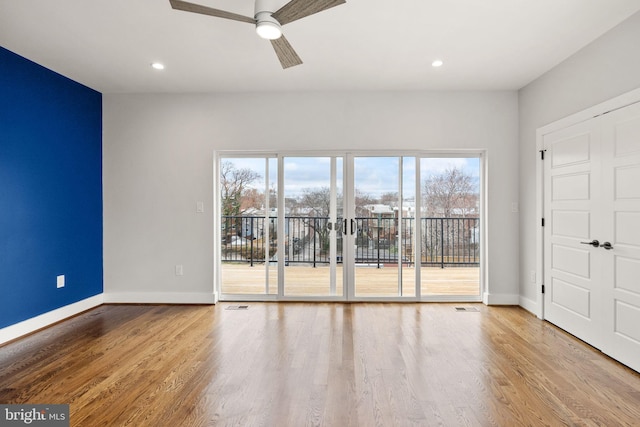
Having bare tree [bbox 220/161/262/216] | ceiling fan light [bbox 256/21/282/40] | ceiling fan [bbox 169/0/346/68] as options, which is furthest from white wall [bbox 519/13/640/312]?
bare tree [bbox 220/161/262/216]

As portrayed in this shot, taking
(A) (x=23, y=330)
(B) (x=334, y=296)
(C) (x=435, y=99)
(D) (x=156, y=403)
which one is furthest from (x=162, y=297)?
(C) (x=435, y=99)

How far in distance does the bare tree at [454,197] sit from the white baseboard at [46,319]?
4390 mm

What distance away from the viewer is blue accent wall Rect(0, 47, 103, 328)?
322cm

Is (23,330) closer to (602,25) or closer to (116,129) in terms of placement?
(116,129)

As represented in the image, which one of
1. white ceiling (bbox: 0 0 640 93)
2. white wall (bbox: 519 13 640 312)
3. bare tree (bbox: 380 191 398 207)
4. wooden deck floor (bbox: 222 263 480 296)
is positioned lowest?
wooden deck floor (bbox: 222 263 480 296)

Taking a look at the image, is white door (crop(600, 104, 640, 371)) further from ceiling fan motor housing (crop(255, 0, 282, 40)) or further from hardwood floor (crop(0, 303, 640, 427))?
ceiling fan motor housing (crop(255, 0, 282, 40))

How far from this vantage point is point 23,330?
3.33 m

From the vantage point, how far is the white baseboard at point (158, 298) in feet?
14.5

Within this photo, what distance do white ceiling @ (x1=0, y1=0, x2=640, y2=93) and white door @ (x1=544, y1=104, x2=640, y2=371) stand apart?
0.85 meters

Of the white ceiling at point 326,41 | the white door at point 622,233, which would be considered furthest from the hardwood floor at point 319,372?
the white ceiling at point 326,41

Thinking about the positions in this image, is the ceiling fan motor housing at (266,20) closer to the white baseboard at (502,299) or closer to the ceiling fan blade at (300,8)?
the ceiling fan blade at (300,8)

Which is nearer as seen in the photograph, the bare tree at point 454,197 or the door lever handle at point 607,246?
the door lever handle at point 607,246

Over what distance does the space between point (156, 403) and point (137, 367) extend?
0.64 meters

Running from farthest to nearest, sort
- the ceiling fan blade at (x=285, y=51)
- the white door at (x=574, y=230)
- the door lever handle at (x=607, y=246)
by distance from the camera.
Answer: the white door at (x=574, y=230) < the door lever handle at (x=607, y=246) < the ceiling fan blade at (x=285, y=51)
